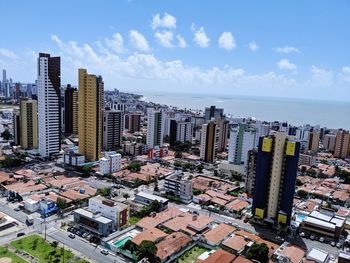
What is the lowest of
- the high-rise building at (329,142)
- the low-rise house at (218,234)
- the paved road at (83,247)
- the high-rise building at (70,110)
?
the paved road at (83,247)

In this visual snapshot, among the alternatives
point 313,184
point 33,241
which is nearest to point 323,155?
point 313,184

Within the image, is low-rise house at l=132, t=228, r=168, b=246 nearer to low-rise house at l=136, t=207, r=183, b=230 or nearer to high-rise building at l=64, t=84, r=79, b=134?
low-rise house at l=136, t=207, r=183, b=230

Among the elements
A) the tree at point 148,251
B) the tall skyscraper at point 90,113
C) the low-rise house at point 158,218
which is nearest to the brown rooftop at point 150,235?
the low-rise house at point 158,218

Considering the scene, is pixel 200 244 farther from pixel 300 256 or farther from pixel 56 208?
pixel 56 208

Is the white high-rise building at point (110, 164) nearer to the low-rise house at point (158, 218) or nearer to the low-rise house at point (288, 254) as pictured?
the low-rise house at point (158, 218)

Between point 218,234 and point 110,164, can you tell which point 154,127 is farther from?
point 218,234

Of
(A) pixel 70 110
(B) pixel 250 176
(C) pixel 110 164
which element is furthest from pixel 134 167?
(A) pixel 70 110
